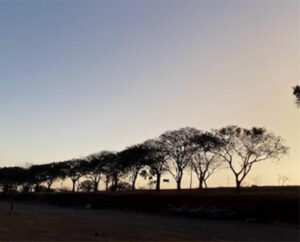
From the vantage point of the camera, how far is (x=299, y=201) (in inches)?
1773

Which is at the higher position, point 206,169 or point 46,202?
point 206,169

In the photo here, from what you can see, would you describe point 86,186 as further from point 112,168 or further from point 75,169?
point 112,168

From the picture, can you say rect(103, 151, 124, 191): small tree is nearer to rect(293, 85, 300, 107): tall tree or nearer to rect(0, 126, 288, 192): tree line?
rect(0, 126, 288, 192): tree line

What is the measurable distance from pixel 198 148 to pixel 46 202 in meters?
35.2

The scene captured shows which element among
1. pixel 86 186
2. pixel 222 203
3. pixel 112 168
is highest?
pixel 112 168

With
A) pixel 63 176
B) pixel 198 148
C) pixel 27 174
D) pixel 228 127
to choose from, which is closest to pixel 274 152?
pixel 228 127

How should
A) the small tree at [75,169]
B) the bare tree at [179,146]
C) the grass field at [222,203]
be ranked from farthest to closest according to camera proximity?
1. the small tree at [75,169]
2. the bare tree at [179,146]
3. the grass field at [222,203]

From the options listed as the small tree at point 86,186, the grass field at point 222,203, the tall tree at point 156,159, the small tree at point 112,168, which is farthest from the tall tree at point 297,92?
the small tree at point 86,186

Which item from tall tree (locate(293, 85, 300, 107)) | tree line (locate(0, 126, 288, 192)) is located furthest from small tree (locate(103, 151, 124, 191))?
tall tree (locate(293, 85, 300, 107))

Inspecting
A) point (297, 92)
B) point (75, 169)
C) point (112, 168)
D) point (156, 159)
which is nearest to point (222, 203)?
point (297, 92)

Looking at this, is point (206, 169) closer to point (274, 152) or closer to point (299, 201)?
point (274, 152)

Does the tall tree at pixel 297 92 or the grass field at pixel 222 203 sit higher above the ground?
the tall tree at pixel 297 92

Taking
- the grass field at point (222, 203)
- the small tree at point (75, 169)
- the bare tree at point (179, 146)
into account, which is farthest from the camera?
the small tree at point (75, 169)

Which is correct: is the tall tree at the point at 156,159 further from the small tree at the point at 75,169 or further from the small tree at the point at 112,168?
the small tree at the point at 75,169
